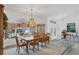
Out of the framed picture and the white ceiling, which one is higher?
the white ceiling

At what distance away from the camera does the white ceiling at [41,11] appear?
2180 millimetres

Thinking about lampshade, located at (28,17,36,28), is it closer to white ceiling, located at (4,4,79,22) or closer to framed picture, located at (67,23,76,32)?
white ceiling, located at (4,4,79,22)

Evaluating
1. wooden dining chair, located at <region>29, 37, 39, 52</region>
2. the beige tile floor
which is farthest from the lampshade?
the beige tile floor

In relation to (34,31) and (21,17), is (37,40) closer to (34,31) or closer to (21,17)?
(34,31)

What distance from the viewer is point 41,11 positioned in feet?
7.21

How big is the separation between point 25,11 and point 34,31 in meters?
0.34

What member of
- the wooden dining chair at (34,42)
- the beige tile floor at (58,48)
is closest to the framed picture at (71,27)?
the beige tile floor at (58,48)

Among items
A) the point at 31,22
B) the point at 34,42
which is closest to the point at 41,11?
the point at 31,22

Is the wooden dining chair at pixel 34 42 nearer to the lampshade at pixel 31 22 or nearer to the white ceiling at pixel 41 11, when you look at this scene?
the lampshade at pixel 31 22

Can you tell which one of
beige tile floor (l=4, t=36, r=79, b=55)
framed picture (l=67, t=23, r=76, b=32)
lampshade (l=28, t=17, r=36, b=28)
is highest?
lampshade (l=28, t=17, r=36, b=28)

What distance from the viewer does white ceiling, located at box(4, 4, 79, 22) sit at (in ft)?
7.15

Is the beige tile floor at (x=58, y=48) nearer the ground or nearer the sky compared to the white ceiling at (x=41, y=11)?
nearer the ground

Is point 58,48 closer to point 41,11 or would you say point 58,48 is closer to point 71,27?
point 71,27
